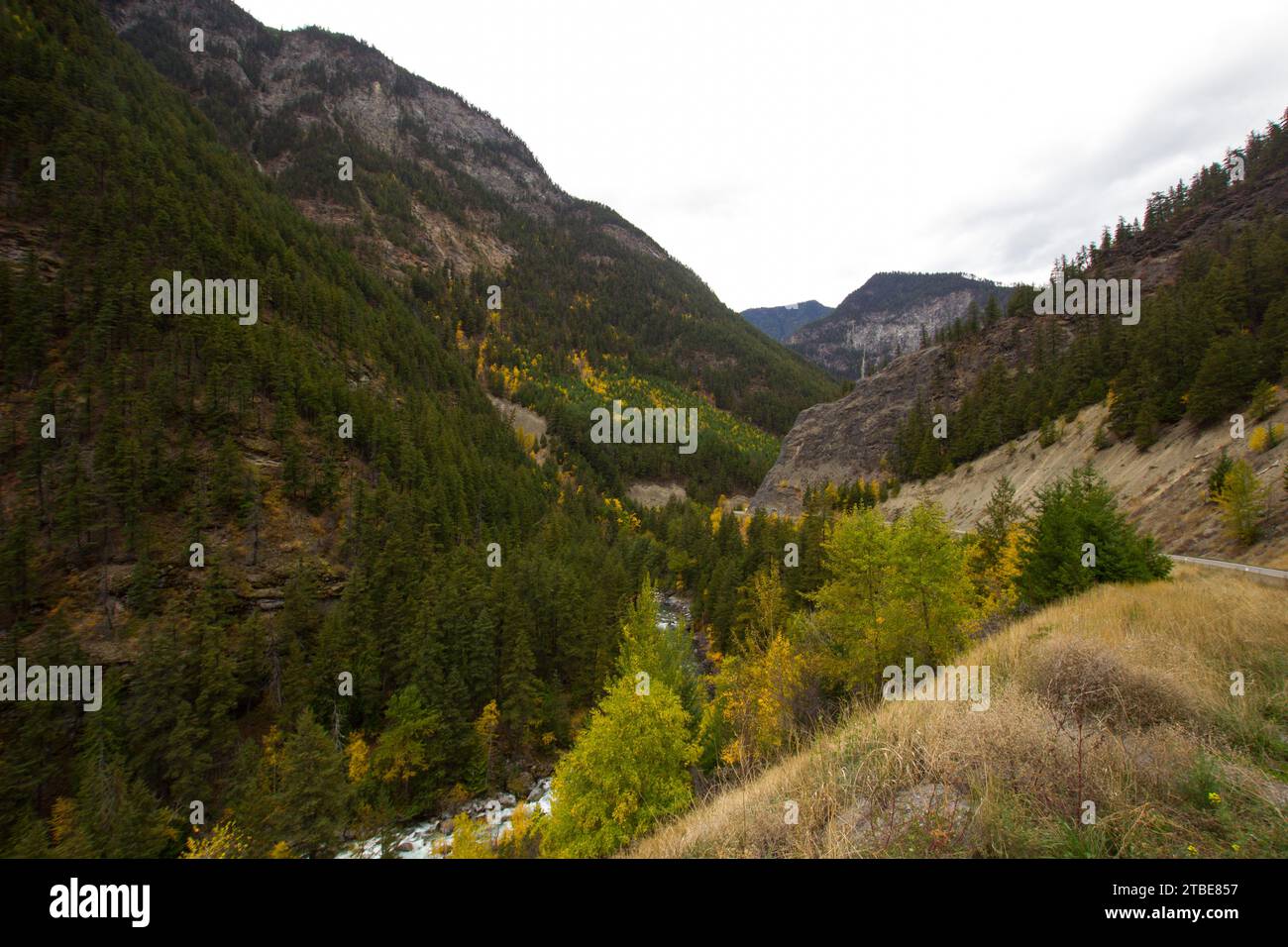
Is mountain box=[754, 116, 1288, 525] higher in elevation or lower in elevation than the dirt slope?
higher

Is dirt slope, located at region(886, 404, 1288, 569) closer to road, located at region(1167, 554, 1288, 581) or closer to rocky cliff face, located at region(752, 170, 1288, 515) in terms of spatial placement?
road, located at region(1167, 554, 1288, 581)

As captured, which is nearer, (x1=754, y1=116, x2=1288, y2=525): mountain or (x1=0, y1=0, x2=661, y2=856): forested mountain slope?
(x1=0, y1=0, x2=661, y2=856): forested mountain slope

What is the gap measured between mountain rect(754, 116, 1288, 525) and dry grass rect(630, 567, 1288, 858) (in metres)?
33.9

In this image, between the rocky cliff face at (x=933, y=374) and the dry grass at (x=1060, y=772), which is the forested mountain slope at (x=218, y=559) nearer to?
the dry grass at (x=1060, y=772)

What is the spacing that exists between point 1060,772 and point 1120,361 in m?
64.0

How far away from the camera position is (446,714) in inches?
1123

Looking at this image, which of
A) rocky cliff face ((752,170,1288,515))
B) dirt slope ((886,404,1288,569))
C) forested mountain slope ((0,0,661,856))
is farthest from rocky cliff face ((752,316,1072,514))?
forested mountain slope ((0,0,661,856))

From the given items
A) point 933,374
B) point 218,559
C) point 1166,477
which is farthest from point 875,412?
point 218,559

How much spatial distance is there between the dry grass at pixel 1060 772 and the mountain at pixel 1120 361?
3388cm

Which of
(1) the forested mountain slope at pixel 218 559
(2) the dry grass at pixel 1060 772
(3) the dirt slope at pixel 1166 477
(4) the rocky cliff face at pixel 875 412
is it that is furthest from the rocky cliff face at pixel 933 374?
(2) the dry grass at pixel 1060 772

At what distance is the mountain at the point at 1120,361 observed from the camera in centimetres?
3459

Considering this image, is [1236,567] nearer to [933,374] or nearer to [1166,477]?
[1166,477]

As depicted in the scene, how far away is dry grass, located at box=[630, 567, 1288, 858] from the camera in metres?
3.29
